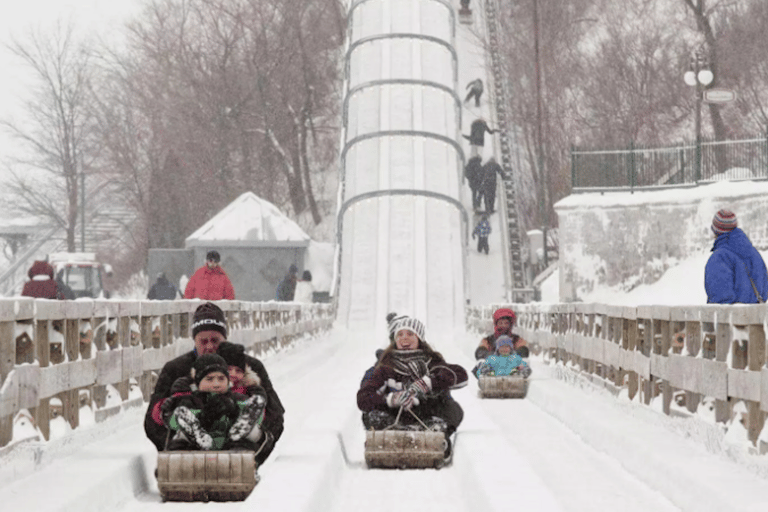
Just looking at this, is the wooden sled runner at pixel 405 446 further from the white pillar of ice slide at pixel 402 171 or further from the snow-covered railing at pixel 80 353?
the white pillar of ice slide at pixel 402 171

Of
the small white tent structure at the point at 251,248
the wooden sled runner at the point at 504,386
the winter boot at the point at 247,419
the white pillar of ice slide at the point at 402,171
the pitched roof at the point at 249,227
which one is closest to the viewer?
the winter boot at the point at 247,419

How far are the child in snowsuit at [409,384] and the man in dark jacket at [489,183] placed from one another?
113 feet

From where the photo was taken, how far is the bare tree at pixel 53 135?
2395 inches

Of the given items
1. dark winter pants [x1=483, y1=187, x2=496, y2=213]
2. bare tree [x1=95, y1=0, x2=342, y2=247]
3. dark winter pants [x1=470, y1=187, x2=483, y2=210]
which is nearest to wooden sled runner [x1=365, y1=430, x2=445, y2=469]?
dark winter pants [x1=483, y1=187, x2=496, y2=213]

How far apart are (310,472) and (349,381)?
8.81m

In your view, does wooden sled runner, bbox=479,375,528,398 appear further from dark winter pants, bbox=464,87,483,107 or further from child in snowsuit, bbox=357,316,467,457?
dark winter pants, bbox=464,87,483,107

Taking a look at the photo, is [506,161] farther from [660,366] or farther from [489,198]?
[660,366]

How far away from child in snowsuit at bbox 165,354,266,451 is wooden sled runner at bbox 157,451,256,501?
5.4 inches

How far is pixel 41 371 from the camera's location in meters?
7.75

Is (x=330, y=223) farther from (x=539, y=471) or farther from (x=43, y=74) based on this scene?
(x=539, y=471)

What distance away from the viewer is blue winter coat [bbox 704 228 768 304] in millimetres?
10719

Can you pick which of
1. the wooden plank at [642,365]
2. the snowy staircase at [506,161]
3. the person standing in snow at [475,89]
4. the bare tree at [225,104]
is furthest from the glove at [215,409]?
the bare tree at [225,104]

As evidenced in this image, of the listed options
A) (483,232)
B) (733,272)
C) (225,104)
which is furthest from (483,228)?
(733,272)

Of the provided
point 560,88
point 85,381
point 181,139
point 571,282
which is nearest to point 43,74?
point 181,139
